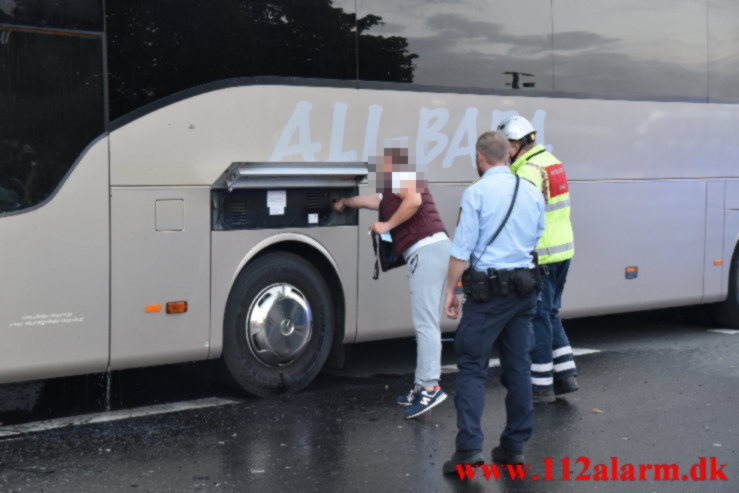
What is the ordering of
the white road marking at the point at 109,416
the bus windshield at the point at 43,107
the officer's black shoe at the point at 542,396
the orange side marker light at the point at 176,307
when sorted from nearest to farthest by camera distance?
the bus windshield at the point at 43,107, the white road marking at the point at 109,416, the orange side marker light at the point at 176,307, the officer's black shoe at the point at 542,396

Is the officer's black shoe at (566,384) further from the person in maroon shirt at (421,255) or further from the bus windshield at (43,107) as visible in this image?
the bus windshield at (43,107)

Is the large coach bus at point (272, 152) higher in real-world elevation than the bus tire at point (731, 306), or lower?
higher

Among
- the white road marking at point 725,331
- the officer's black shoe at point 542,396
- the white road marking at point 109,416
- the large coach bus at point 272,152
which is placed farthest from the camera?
the white road marking at point 725,331

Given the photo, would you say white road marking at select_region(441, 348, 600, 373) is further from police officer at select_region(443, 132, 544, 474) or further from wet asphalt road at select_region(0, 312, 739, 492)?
police officer at select_region(443, 132, 544, 474)

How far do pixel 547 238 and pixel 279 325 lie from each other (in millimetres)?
2046

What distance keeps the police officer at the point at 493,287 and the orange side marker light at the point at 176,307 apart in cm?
212

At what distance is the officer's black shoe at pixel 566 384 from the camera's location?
8.41 metres

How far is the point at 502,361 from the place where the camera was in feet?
21.4

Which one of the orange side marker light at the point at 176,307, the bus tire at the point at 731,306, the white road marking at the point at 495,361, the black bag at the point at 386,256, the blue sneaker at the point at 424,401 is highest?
the black bag at the point at 386,256

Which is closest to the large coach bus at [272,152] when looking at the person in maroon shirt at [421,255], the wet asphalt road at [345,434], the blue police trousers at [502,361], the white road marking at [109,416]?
the white road marking at [109,416]

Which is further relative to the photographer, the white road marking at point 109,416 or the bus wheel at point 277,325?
the bus wheel at point 277,325

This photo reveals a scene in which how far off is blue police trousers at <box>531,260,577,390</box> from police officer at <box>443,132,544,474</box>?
1500 mm

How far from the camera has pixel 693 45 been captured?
36.6ft

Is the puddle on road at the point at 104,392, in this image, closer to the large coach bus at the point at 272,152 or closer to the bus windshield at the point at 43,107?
the large coach bus at the point at 272,152
